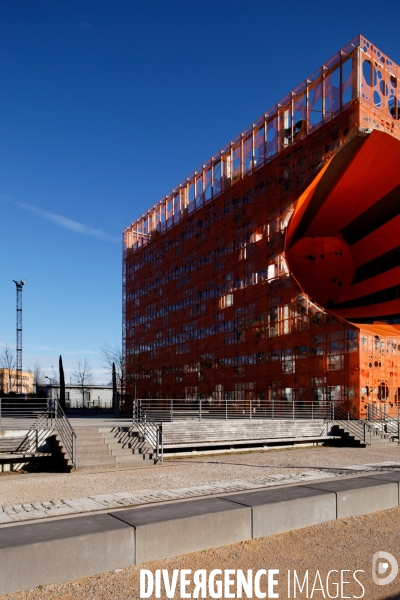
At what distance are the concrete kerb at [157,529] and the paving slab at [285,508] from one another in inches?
0.5

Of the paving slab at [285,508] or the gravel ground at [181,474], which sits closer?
the paving slab at [285,508]

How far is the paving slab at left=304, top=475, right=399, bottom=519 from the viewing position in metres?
7.79

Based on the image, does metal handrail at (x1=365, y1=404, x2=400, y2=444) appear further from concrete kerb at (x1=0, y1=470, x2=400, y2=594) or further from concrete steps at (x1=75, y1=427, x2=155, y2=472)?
concrete kerb at (x1=0, y1=470, x2=400, y2=594)

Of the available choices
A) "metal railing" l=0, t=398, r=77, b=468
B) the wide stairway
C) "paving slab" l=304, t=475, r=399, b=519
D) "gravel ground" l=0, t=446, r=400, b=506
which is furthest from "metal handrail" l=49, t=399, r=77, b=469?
"paving slab" l=304, t=475, r=399, b=519

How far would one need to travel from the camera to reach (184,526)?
239 inches

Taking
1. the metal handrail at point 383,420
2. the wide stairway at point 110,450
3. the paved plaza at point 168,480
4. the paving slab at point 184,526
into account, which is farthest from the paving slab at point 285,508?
the metal handrail at point 383,420

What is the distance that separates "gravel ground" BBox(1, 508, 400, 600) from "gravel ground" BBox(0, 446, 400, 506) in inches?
223

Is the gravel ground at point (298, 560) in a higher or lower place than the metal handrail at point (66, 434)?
higher

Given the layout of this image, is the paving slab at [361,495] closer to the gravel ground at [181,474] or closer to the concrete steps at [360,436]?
the gravel ground at [181,474]

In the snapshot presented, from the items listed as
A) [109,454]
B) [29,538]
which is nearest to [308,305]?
[109,454]

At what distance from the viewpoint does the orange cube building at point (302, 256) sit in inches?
1298

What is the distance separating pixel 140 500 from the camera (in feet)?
33.6

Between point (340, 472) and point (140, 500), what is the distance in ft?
21.9

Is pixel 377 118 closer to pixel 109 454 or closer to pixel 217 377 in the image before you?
pixel 217 377
